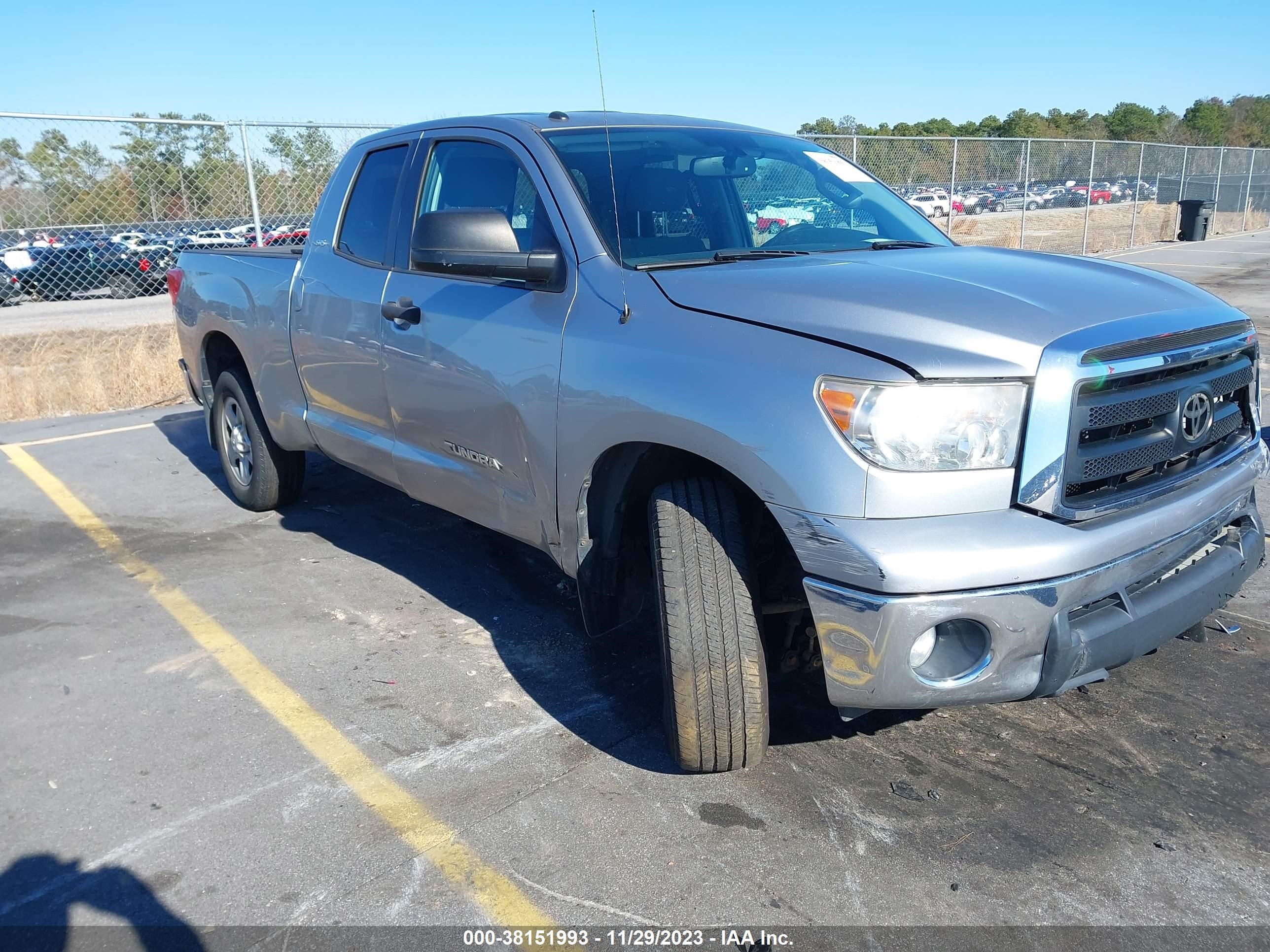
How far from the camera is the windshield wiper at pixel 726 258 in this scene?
319cm

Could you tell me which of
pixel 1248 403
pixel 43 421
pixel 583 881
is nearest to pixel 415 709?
pixel 583 881

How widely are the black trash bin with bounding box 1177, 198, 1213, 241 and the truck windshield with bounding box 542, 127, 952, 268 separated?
78.2 ft

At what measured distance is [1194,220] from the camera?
2420 centimetres

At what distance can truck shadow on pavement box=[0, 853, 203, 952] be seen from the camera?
242 cm

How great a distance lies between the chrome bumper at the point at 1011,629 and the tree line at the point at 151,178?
9.80m

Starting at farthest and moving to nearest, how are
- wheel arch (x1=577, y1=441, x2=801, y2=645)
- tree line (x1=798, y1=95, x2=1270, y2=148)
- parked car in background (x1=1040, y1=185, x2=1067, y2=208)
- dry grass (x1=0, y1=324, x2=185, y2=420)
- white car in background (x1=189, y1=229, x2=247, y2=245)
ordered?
1. tree line (x1=798, y1=95, x2=1270, y2=148)
2. parked car in background (x1=1040, y1=185, x2=1067, y2=208)
3. white car in background (x1=189, y1=229, x2=247, y2=245)
4. dry grass (x1=0, y1=324, x2=185, y2=420)
5. wheel arch (x1=577, y1=441, x2=801, y2=645)

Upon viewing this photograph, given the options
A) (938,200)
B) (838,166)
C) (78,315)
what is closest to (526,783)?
(838,166)

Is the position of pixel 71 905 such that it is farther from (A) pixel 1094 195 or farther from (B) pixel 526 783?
(A) pixel 1094 195

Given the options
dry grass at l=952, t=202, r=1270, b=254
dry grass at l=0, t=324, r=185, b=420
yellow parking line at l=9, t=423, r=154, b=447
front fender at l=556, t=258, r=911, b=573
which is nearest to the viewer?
front fender at l=556, t=258, r=911, b=573

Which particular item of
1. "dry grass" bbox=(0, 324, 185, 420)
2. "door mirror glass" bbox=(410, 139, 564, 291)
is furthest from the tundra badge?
"dry grass" bbox=(0, 324, 185, 420)

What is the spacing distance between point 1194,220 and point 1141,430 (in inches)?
999

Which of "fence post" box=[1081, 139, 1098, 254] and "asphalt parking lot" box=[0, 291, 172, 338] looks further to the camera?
"fence post" box=[1081, 139, 1098, 254]

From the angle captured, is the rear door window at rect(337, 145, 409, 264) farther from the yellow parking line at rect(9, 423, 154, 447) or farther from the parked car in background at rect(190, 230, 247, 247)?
the parked car in background at rect(190, 230, 247, 247)

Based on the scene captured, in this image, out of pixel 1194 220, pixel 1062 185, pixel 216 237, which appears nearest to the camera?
pixel 216 237
